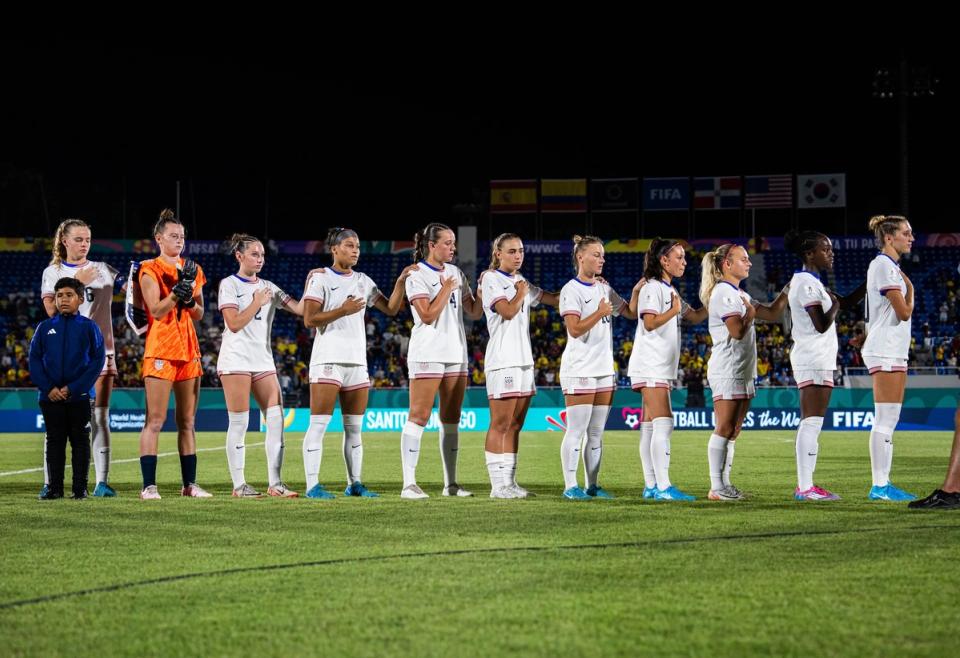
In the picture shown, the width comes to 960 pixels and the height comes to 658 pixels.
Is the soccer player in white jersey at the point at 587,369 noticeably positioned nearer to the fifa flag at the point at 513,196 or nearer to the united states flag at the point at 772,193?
the united states flag at the point at 772,193

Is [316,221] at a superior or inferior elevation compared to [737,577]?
superior

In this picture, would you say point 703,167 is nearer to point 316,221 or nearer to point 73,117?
point 316,221

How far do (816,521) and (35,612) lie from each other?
16.0ft

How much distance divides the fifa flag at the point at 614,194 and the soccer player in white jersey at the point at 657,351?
112 feet

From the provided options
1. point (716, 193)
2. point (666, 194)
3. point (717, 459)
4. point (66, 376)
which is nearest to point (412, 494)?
point (717, 459)

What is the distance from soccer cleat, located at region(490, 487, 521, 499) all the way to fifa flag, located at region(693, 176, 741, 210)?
35.0 meters

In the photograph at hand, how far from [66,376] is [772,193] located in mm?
36620

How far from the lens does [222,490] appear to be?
1006cm

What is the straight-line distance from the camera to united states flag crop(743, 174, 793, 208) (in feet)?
137

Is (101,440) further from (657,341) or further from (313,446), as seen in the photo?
(657,341)

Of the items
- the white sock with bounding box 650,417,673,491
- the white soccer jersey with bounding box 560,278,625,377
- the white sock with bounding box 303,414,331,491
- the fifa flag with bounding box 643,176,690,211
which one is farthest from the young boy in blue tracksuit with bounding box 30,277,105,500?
the fifa flag with bounding box 643,176,690,211

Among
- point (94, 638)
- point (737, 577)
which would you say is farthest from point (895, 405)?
point (94, 638)

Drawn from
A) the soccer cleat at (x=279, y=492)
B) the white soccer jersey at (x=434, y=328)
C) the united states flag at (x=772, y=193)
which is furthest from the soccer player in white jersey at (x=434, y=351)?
the united states flag at (x=772, y=193)

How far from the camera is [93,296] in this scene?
967cm
